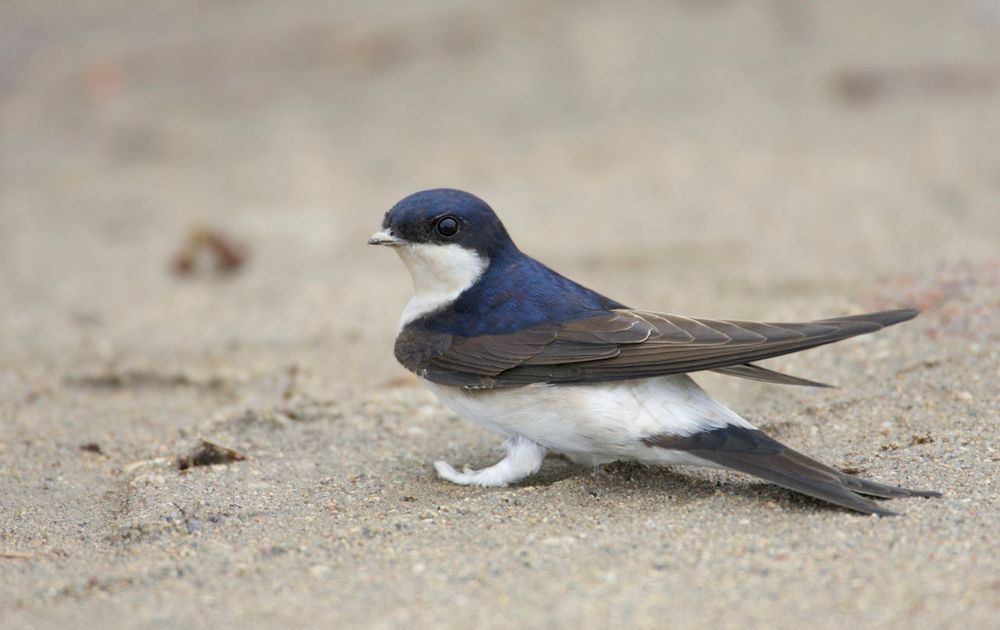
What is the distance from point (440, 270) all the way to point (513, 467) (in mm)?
717

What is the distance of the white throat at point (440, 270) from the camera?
4.18m

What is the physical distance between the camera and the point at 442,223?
13.7ft

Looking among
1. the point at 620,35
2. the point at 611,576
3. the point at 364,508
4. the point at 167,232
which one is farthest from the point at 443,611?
the point at 620,35

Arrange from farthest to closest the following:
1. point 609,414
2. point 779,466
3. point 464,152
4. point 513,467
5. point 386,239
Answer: point 464,152
point 386,239
point 513,467
point 609,414
point 779,466

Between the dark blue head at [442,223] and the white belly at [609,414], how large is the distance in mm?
539

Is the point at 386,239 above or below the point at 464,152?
below

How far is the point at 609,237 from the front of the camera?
24.2 feet

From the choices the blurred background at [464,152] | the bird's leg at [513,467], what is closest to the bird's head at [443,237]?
the bird's leg at [513,467]

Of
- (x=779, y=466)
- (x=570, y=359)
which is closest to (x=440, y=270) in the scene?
(x=570, y=359)

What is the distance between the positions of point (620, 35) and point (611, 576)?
324 inches

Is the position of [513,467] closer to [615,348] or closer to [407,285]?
[615,348]

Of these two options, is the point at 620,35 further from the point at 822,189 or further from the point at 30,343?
the point at 30,343

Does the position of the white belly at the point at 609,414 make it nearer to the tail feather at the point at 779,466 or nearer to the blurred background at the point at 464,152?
the tail feather at the point at 779,466

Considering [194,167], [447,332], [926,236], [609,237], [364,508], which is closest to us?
[364,508]
